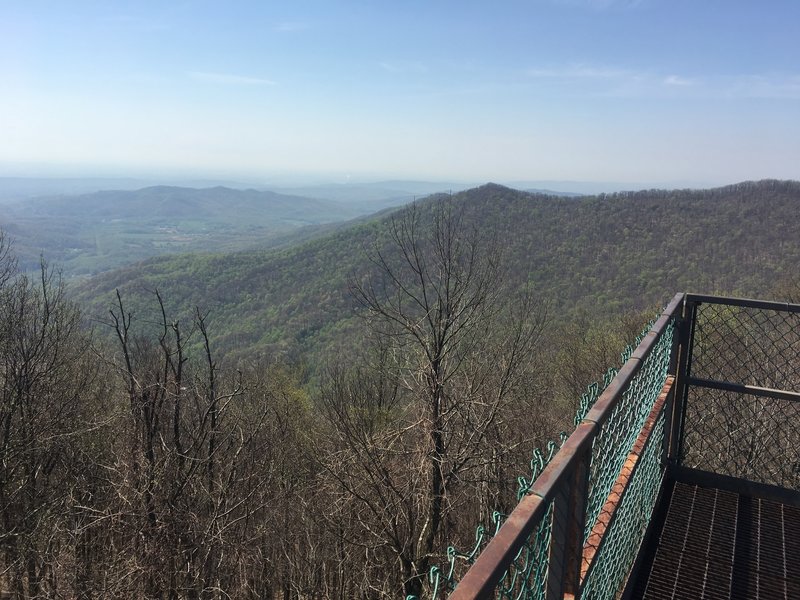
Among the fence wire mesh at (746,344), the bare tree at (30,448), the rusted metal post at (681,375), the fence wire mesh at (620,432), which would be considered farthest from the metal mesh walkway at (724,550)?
the bare tree at (30,448)

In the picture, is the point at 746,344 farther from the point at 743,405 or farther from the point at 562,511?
the point at 562,511

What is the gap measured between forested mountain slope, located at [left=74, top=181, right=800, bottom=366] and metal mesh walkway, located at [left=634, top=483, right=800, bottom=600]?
106 ft

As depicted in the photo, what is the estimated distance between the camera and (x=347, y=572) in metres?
11.6

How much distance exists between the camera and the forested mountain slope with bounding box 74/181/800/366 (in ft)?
154

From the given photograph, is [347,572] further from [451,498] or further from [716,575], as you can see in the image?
[716,575]

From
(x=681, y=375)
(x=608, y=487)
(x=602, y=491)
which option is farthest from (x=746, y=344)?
(x=602, y=491)

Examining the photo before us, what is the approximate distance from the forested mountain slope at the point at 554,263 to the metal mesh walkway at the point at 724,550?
32.3m

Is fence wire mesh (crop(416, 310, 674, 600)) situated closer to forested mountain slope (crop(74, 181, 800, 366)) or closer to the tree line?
the tree line

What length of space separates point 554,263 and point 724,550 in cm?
5898

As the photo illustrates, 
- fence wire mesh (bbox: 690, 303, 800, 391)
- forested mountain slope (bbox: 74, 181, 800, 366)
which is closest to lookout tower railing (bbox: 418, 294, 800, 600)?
fence wire mesh (bbox: 690, 303, 800, 391)

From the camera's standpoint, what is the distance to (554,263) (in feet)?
195

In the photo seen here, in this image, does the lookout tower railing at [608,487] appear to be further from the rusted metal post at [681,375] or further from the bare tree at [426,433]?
the bare tree at [426,433]

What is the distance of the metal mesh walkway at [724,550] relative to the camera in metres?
2.64

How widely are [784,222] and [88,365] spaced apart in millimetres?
61645
